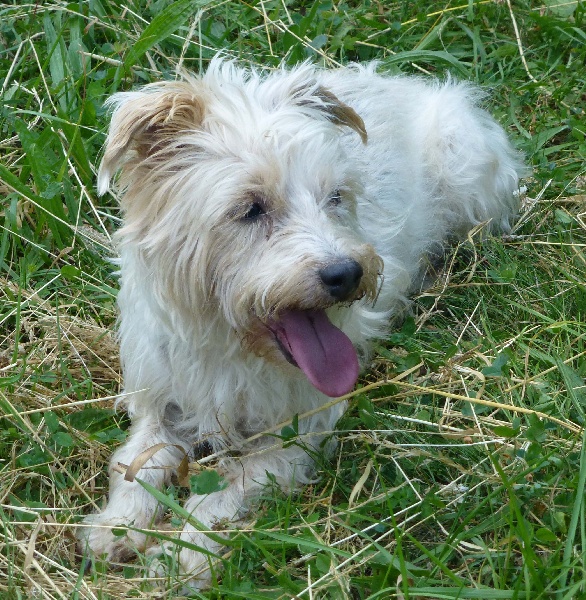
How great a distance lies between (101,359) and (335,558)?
1.51 m

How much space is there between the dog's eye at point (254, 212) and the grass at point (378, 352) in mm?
876

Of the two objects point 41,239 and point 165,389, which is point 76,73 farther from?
point 165,389

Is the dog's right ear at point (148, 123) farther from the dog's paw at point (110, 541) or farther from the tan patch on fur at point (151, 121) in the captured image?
the dog's paw at point (110, 541)

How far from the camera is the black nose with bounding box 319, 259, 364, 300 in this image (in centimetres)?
301

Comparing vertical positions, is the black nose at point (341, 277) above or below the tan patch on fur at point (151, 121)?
below

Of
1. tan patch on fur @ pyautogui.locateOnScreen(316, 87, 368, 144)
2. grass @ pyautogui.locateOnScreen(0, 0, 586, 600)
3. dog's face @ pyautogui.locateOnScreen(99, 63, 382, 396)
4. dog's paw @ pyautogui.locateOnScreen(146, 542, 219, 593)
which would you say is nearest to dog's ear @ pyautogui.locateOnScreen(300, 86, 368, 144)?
tan patch on fur @ pyautogui.locateOnScreen(316, 87, 368, 144)

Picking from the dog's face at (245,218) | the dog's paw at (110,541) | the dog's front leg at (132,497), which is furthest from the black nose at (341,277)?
the dog's paw at (110,541)

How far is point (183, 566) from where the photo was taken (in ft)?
10.2

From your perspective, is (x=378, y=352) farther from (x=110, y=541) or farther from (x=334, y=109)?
(x=110, y=541)

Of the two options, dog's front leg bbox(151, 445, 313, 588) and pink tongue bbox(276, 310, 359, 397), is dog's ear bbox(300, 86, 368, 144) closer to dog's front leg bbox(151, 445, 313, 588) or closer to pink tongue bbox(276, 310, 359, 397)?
pink tongue bbox(276, 310, 359, 397)

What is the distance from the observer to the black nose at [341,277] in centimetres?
301

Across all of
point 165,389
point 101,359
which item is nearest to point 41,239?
point 101,359

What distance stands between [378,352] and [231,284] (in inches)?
44.3

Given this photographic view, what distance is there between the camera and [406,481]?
3.32 meters
